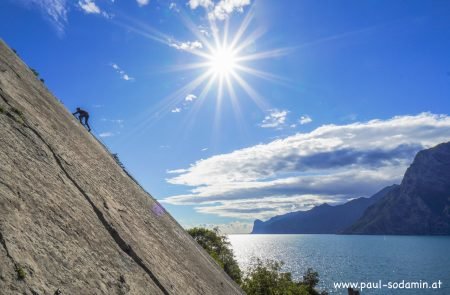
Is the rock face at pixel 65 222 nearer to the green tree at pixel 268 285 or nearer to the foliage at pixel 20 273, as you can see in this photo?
the foliage at pixel 20 273

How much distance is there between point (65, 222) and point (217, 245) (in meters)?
69.8

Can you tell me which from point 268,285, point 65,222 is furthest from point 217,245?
point 65,222

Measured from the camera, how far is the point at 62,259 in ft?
18.0

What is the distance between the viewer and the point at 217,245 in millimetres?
73688

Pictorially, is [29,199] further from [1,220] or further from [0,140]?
[0,140]

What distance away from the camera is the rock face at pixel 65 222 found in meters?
5.08

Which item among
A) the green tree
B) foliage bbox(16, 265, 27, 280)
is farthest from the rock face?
the green tree

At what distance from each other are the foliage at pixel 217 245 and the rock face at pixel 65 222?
195 ft

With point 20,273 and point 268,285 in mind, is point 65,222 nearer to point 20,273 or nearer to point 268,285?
point 20,273

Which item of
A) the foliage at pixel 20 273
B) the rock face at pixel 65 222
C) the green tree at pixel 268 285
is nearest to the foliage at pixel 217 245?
the green tree at pixel 268 285

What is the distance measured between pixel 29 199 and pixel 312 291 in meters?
75.4

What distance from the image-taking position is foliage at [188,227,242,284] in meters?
69.1

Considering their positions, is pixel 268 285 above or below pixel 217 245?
below

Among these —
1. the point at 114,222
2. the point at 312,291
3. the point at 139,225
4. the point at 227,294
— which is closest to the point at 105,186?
the point at 139,225
